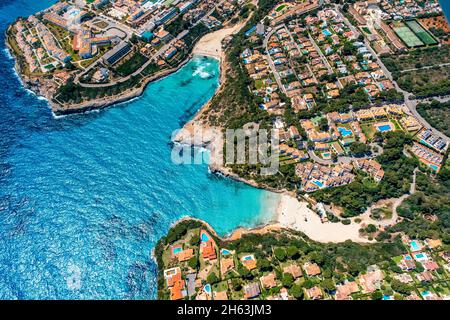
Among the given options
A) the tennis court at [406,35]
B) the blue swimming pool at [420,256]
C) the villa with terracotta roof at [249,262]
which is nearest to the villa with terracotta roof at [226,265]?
the villa with terracotta roof at [249,262]

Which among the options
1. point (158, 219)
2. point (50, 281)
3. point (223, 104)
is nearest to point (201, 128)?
point (223, 104)

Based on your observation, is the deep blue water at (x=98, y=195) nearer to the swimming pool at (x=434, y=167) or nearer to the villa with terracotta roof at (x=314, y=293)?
the villa with terracotta roof at (x=314, y=293)


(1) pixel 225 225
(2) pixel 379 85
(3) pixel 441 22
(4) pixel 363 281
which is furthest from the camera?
(3) pixel 441 22

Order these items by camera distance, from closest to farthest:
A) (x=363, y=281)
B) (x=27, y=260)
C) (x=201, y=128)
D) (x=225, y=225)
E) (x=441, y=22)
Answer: (x=363, y=281), (x=27, y=260), (x=225, y=225), (x=201, y=128), (x=441, y=22)

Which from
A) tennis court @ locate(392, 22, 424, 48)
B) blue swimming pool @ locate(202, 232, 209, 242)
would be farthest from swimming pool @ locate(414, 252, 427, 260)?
tennis court @ locate(392, 22, 424, 48)

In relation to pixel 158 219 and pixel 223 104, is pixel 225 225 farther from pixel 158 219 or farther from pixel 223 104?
pixel 223 104

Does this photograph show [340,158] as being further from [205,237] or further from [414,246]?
[205,237]

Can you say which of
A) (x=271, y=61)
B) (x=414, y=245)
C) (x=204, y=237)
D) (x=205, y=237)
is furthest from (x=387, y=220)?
(x=271, y=61)
